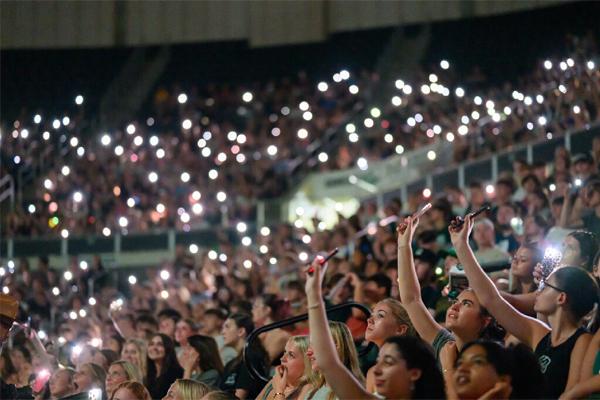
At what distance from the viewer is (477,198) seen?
1159cm

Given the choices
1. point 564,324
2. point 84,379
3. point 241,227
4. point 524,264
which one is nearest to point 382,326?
point 564,324

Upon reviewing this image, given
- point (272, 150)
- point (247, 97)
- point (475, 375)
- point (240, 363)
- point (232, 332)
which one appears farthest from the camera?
point (247, 97)

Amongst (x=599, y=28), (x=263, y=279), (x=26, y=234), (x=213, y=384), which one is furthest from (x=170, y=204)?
(x=213, y=384)

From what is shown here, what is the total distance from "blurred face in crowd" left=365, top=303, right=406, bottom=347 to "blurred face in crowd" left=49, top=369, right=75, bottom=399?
286 cm

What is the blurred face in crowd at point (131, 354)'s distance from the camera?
8430 mm

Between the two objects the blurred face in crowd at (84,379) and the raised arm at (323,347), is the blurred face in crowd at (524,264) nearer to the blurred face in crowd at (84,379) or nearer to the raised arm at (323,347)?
the raised arm at (323,347)

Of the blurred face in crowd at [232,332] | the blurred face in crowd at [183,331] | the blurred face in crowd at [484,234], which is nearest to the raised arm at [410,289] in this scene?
the blurred face in crowd at [232,332]

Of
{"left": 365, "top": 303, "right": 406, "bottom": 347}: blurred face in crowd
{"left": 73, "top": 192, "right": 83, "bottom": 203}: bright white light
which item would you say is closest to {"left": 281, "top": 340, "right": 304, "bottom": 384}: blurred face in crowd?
{"left": 365, "top": 303, "right": 406, "bottom": 347}: blurred face in crowd

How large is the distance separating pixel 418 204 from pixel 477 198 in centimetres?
158

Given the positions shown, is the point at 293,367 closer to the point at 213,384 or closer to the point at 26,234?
the point at 213,384

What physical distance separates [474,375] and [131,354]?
178 inches

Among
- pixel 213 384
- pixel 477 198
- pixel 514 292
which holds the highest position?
pixel 477 198

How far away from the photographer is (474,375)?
433cm

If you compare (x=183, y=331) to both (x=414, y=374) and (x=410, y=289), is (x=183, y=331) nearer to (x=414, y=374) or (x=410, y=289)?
(x=410, y=289)
